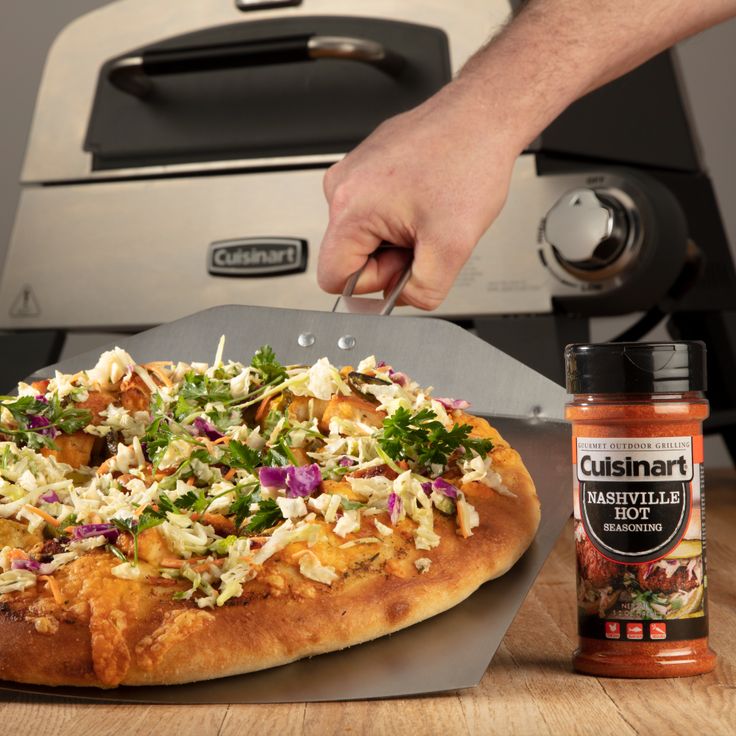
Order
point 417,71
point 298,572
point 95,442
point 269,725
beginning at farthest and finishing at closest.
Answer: point 417,71
point 95,442
point 298,572
point 269,725

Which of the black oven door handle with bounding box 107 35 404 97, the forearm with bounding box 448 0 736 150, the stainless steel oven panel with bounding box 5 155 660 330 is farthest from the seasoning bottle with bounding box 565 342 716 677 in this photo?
the black oven door handle with bounding box 107 35 404 97

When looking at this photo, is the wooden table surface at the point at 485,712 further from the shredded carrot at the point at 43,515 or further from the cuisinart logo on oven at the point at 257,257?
the cuisinart logo on oven at the point at 257,257

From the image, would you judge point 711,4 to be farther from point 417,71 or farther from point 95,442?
point 95,442

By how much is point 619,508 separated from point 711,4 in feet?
1.87

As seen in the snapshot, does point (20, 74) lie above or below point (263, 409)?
above

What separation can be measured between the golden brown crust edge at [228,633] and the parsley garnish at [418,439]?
92 millimetres

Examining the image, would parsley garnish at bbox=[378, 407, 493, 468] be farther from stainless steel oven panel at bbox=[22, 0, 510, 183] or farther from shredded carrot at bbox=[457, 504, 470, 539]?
stainless steel oven panel at bbox=[22, 0, 510, 183]

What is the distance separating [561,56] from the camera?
1133 millimetres

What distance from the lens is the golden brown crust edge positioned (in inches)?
26.0

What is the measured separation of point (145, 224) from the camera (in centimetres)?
160

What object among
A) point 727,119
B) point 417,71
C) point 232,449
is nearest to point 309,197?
point 417,71

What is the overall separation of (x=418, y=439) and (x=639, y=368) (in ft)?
0.61

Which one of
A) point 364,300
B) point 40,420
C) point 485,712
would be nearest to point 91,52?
point 364,300

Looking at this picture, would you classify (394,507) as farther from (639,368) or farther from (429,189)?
(429,189)
